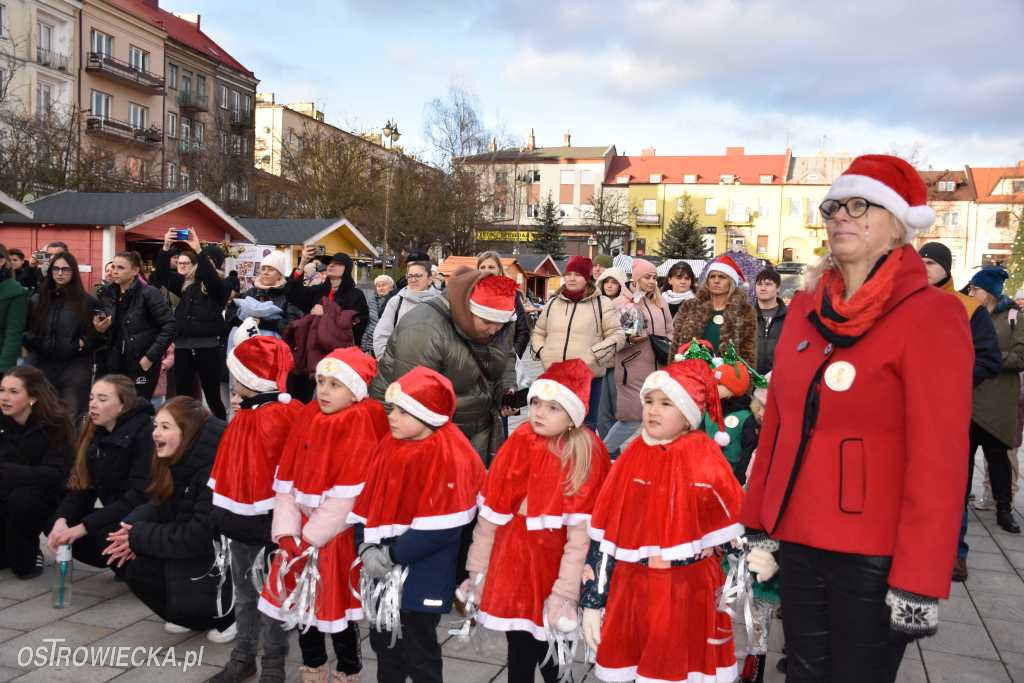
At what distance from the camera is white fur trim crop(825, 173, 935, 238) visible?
2.32m

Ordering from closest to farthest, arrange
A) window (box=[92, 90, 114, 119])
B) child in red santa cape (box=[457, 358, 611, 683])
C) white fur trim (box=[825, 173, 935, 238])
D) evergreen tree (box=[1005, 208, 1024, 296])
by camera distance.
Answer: white fur trim (box=[825, 173, 935, 238]), child in red santa cape (box=[457, 358, 611, 683]), evergreen tree (box=[1005, 208, 1024, 296]), window (box=[92, 90, 114, 119])

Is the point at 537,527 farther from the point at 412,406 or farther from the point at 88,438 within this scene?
the point at 88,438

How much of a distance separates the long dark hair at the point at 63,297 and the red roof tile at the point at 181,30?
40.2 meters

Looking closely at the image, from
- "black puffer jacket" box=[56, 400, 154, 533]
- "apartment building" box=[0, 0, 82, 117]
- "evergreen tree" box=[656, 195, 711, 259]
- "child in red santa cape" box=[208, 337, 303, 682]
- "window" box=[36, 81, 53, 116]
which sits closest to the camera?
"child in red santa cape" box=[208, 337, 303, 682]

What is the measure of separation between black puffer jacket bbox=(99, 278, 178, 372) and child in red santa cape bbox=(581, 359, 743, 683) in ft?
18.1

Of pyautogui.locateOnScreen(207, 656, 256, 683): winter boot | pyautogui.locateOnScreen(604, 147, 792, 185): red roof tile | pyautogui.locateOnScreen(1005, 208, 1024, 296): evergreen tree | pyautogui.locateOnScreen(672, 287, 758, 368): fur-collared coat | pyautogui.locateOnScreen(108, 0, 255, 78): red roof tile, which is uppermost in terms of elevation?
pyautogui.locateOnScreen(108, 0, 255, 78): red roof tile

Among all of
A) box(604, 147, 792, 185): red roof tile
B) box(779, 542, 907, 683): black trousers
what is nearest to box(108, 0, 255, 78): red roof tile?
box(604, 147, 792, 185): red roof tile

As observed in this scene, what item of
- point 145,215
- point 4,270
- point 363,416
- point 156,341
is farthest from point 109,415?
point 145,215

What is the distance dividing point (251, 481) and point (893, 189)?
2.96m

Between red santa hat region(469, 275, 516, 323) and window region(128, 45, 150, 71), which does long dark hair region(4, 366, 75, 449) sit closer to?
red santa hat region(469, 275, 516, 323)

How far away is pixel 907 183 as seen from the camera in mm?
2355

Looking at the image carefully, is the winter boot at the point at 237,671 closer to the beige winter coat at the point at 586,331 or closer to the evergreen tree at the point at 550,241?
the beige winter coat at the point at 586,331

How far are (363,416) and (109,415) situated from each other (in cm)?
208

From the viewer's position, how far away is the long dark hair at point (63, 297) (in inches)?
276
